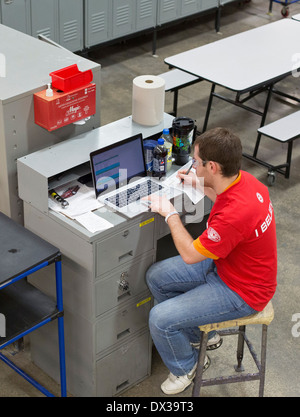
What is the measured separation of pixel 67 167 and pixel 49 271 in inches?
22.9

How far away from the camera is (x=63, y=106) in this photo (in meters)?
3.40

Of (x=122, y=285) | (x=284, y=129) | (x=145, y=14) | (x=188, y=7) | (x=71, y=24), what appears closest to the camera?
(x=122, y=285)

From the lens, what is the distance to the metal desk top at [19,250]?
3.02 m

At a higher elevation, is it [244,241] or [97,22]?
[244,241]

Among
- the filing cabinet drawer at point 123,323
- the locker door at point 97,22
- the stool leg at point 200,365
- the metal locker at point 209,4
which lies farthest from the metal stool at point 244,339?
the metal locker at point 209,4

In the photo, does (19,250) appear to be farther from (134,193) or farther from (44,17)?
(44,17)

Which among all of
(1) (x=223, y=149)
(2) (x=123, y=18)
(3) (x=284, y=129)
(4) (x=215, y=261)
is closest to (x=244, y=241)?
(4) (x=215, y=261)

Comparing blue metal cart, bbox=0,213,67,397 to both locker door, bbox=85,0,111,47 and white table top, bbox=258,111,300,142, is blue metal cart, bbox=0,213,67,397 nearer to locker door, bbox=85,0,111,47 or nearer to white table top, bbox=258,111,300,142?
white table top, bbox=258,111,300,142

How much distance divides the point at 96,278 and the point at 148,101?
1.03 metres

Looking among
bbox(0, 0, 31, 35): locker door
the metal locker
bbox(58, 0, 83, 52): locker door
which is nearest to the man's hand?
bbox(0, 0, 31, 35): locker door

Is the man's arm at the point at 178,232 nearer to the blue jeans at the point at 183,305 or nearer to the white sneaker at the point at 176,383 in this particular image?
the blue jeans at the point at 183,305

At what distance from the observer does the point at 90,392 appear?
363cm

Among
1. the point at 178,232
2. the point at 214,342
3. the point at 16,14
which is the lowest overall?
the point at 214,342

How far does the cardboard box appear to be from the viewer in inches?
131
